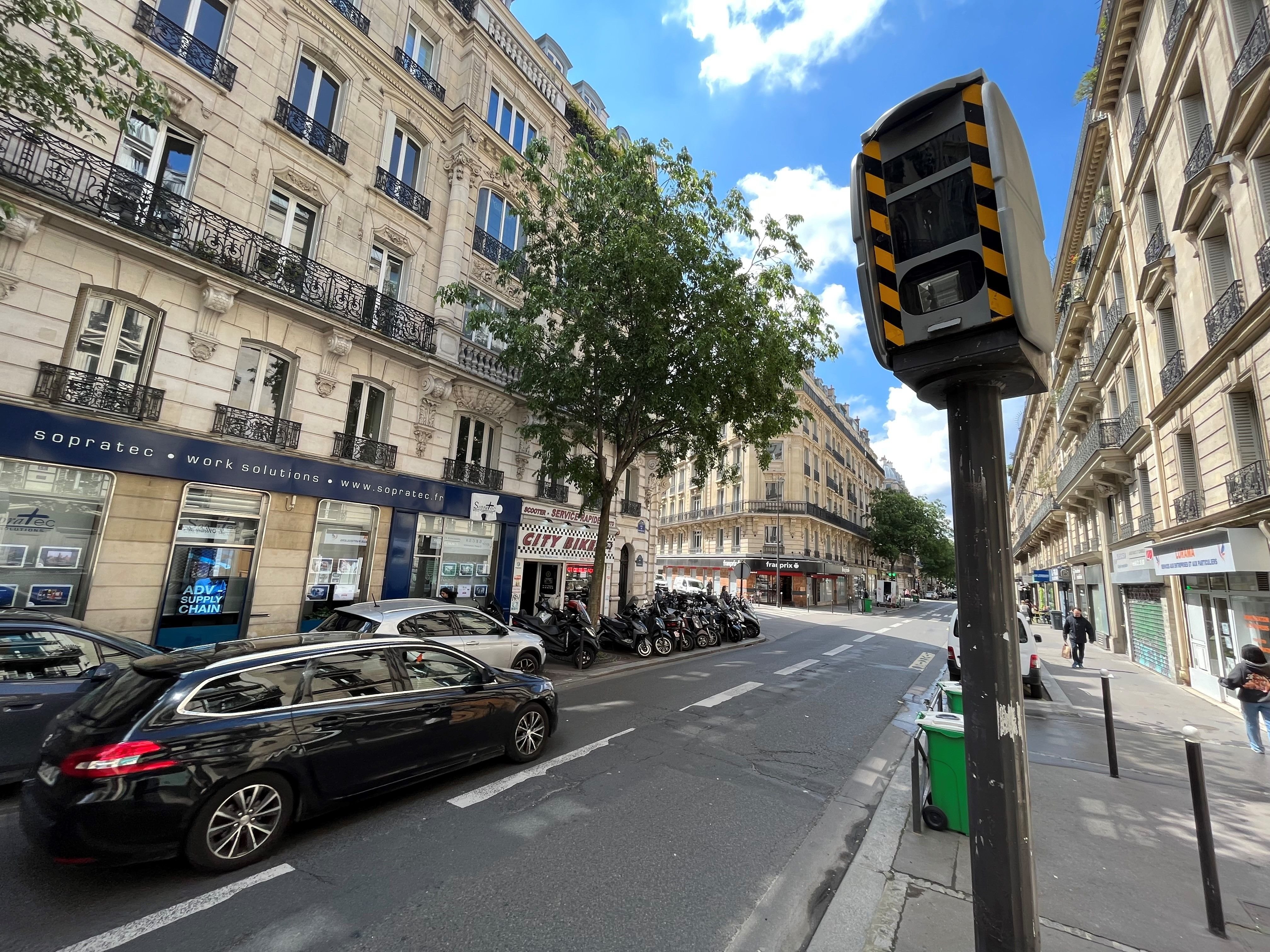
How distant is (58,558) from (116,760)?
770cm

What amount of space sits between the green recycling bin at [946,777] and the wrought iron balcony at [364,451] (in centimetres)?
1184

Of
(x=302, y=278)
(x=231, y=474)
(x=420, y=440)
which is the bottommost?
(x=231, y=474)

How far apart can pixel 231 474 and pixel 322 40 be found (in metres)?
10.3

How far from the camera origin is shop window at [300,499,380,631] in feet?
38.5

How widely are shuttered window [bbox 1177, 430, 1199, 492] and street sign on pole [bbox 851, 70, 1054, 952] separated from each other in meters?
15.5

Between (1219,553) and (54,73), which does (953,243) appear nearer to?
(54,73)

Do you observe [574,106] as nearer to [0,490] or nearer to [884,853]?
[0,490]

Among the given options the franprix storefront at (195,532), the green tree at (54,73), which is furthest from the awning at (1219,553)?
the green tree at (54,73)

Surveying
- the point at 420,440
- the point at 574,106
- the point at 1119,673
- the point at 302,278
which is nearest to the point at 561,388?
the point at 420,440

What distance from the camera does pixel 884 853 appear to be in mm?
4426

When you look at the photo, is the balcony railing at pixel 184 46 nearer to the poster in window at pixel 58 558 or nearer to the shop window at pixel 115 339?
the shop window at pixel 115 339

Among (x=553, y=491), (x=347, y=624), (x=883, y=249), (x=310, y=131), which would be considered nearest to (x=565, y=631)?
(x=347, y=624)

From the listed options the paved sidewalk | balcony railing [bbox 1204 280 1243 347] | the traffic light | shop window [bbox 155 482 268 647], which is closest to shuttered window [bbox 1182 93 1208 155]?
balcony railing [bbox 1204 280 1243 347]

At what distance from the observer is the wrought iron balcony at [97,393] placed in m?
8.57
